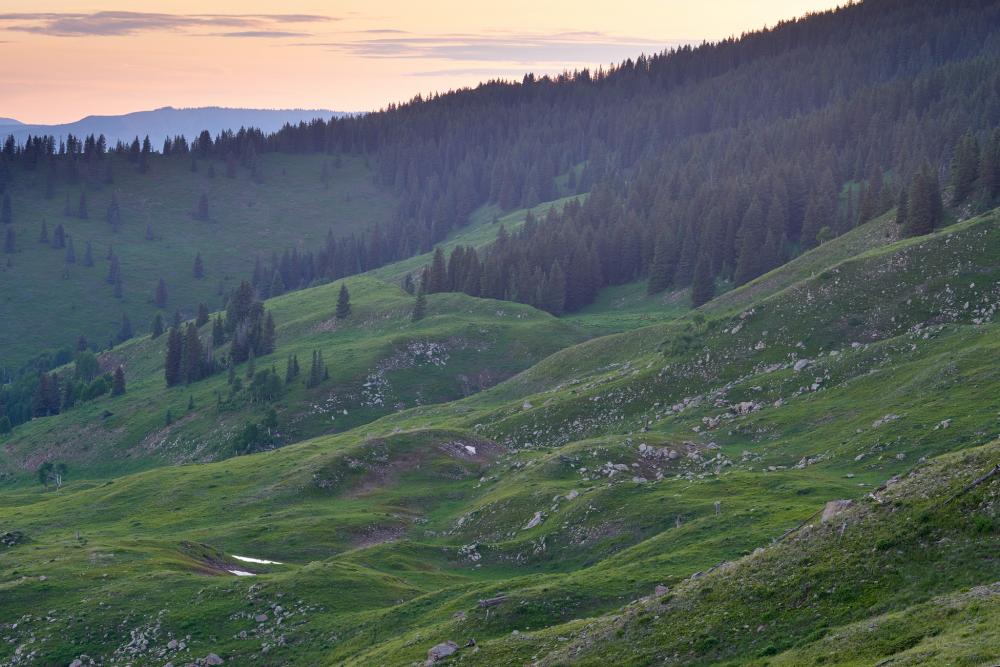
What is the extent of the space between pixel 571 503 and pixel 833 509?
28.7 metres

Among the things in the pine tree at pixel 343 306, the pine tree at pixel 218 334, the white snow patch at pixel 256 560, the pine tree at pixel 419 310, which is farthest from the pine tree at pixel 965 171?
the pine tree at pixel 218 334

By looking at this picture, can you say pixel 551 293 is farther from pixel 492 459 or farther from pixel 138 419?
pixel 492 459

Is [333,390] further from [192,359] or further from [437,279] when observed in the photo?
[437,279]

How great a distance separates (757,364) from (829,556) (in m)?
56.0

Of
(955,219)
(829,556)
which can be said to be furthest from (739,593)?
(955,219)

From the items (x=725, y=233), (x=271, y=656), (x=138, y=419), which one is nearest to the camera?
(x=271, y=656)

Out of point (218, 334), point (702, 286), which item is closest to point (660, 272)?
point (702, 286)

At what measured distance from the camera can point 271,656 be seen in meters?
53.6

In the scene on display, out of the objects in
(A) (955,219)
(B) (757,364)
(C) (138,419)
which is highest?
→ (A) (955,219)

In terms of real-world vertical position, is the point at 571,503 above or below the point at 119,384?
above

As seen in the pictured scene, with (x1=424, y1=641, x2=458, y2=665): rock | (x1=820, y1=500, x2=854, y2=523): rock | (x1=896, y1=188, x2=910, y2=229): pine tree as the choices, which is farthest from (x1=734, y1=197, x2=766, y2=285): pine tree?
(x1=424, y1=641, x2=458, y2=665): rock

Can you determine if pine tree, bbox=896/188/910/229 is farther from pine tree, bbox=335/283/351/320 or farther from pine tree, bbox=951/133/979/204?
pine tree, bbox=335/283/351/320

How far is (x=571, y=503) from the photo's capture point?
70.3 m

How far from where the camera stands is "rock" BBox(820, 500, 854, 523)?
42.3m
